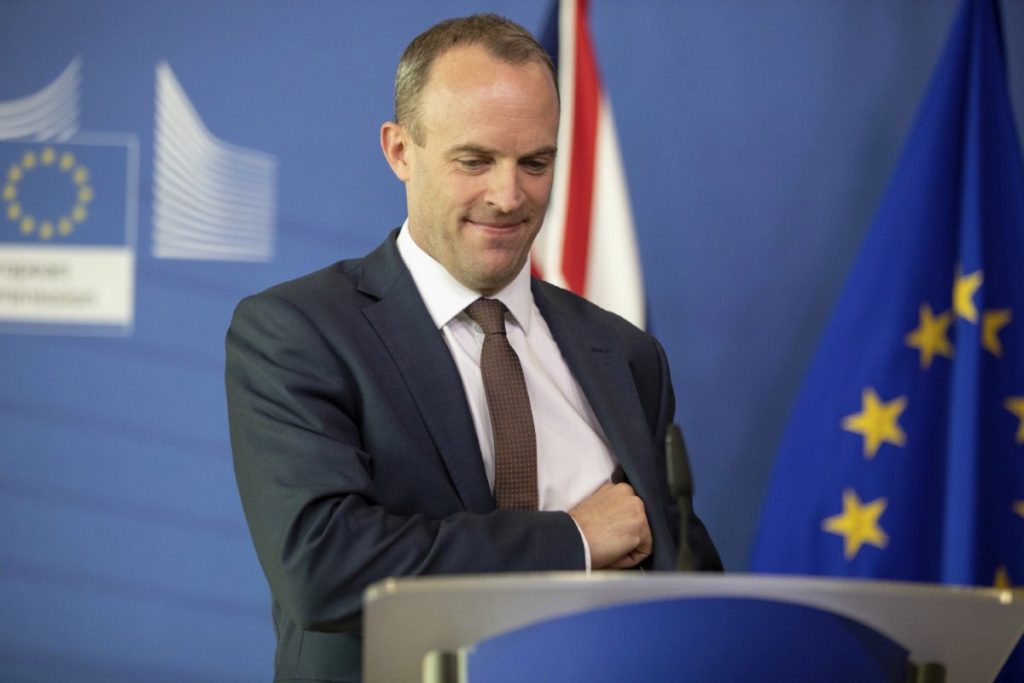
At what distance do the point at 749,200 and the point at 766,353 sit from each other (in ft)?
1.44

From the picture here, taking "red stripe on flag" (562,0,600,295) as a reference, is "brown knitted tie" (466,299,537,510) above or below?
below

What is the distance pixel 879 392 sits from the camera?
3312 mm

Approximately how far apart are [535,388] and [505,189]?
0.37 m

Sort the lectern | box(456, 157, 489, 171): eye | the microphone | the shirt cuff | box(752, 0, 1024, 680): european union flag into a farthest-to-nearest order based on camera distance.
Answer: box(752, 0, 1024, 680): european union flag < box(456, 157, 489, 171): eye < the shirt cuff < the microphone < the lectern

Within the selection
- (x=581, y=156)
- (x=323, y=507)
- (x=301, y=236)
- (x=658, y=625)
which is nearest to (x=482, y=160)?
(x=323, y=507)

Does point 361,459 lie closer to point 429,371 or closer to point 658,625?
point 429,371

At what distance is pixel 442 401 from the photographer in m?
2.10

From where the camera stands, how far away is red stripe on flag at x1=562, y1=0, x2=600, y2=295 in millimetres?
3482

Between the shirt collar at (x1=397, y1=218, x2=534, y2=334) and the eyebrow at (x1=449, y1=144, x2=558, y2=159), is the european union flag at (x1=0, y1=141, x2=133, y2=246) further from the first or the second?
the eyebrow at (x1=449, y1=144, x2=558, y2=159)

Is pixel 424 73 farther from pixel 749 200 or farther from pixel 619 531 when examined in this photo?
pixel 749 200

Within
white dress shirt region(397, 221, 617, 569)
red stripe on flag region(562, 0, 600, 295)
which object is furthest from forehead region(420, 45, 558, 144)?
red stripe on flag region(562, 0, 600, 295)

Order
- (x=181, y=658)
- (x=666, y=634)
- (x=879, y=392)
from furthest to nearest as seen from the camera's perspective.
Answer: (x=181, y=658)
(x=879, y=392)
(x=666, y=634)

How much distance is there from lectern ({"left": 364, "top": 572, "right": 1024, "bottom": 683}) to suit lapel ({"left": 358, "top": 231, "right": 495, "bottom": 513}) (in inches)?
30.1

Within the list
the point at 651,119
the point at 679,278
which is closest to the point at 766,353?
the point at 679,278
